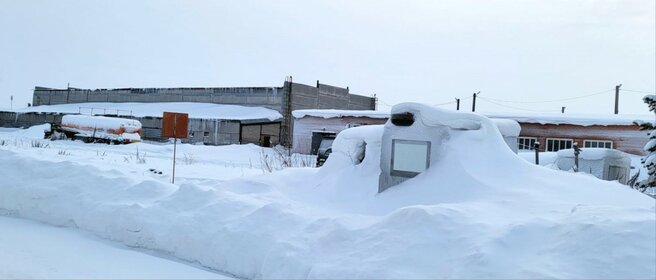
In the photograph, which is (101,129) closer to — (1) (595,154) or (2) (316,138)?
(2) (316,138)

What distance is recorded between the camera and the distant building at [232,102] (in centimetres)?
4216

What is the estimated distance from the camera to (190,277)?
6.48m

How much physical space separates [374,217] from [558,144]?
2467 centimetres

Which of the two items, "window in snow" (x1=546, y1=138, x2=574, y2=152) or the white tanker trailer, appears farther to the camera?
the white tanker trailer

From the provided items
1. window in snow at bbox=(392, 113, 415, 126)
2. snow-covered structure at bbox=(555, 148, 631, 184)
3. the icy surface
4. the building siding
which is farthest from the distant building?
window in snow at bbox=(392, 113, 415, 126)

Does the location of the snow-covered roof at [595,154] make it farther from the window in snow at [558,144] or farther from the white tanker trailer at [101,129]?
the white tanker trailer at [101,129]

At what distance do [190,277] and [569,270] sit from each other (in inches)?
164

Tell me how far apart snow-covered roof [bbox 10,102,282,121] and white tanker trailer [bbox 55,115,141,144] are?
6935 mm

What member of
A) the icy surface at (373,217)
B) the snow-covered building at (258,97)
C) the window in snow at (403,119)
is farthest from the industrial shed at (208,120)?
the window in snow at (403,119)

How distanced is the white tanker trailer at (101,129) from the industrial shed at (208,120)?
525 centimetres

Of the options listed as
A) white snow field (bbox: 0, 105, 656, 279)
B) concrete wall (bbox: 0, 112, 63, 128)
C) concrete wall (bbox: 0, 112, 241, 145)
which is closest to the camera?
white snow field (bbox: 0, 105, 656, 279)

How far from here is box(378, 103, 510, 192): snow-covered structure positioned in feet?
33.3

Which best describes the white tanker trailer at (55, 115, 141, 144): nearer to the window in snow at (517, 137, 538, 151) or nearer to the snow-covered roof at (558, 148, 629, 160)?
the window in snow at (517, 137, 538, 151)

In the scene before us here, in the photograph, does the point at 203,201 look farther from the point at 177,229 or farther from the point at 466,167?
the point at 466,167
